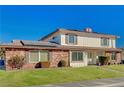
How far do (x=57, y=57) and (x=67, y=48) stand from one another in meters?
1.86

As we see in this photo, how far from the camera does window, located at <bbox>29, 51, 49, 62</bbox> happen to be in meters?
27.1

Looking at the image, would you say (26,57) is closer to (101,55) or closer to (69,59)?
(69,59)

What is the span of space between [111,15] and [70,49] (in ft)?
36.9

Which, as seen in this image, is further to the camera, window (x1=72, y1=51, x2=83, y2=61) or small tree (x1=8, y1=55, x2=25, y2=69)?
window (x1=72, y1=51, x2=83, y2=61)

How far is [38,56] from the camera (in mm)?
27688

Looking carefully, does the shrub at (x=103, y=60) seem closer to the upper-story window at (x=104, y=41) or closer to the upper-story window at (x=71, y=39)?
the upper-story window at (x=104, y=41)

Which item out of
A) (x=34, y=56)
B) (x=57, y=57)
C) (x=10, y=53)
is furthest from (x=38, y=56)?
(x=10, y=53)

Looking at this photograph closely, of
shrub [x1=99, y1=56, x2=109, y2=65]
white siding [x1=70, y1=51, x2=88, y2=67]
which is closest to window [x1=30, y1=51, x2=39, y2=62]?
white siding [x1=70, y1=51, x2=88, y2=67]

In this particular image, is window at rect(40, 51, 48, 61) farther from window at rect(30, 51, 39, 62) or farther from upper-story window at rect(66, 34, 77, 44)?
upper-story window at rect(66, 34, 77, 44)

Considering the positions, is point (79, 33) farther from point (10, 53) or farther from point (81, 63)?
point (10, 53)

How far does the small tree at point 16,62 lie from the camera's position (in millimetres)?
25469
